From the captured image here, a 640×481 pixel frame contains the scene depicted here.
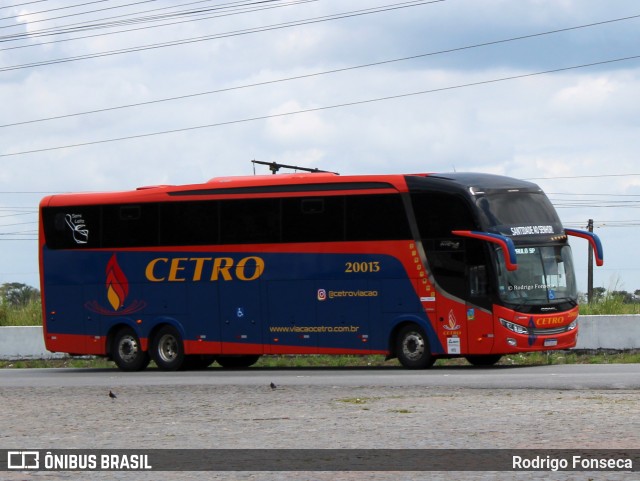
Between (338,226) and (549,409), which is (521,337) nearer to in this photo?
(338,226)

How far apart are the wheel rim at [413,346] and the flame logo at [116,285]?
6639 millimetres

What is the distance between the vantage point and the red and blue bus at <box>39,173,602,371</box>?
26312mm

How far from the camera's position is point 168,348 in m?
30.1

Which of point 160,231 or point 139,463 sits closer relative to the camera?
point 139,463

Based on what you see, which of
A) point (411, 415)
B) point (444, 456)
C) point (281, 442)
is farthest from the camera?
point (411, 415)

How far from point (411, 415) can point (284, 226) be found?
12.5m

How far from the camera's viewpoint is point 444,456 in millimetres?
11938

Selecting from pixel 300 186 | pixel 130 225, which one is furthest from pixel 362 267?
pixel 130 225

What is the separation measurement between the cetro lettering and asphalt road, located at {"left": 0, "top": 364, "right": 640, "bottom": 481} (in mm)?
3585

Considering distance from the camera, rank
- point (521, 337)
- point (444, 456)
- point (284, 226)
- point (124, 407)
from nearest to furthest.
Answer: point (444, 456)
point (124, 407)
point (521, 337)
point (284, 226)

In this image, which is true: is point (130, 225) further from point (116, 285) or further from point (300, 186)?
point (300, 186)

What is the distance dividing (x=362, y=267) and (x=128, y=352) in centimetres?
623

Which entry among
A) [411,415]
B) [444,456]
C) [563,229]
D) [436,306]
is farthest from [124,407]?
[563,229]

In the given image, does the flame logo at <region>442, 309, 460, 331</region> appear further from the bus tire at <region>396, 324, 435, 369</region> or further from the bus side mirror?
the bus side mirror
